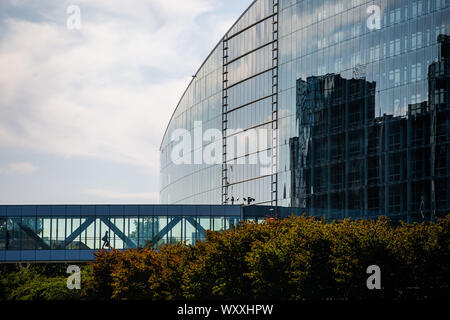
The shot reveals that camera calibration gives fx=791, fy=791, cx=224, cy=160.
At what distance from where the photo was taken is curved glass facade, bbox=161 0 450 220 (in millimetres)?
82188

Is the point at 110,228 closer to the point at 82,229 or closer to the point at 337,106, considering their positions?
the point at 82,229

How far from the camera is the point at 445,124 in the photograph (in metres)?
80.4

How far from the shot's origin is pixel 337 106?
93.6 metres

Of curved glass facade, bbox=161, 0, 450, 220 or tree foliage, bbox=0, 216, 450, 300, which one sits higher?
curved glass facade, bbox=161, 0, 450, 220

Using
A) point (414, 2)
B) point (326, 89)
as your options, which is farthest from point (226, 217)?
point (414, 2)

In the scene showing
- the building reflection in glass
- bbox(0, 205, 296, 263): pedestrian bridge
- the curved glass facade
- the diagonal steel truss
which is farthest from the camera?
the diagonal steel truss

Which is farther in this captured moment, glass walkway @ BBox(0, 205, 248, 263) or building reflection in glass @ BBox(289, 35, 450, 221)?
glass walkway @ BBox(0, 205, 248, 263)

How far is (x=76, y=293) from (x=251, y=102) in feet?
129

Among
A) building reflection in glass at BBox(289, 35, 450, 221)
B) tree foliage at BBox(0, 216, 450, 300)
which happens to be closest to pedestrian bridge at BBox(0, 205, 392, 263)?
building reflection in glass at BBox(289, 35, 450, 221)

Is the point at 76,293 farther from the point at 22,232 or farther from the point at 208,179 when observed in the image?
the point at 208,179

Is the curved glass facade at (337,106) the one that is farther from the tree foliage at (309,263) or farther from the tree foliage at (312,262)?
the tree foliage at (309,263)

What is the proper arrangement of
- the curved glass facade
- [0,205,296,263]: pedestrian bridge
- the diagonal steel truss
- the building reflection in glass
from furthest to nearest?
the diagonal steel truss → [0,205,296,263]: pedestrian bridge → the curved glass facade → the building reflection in glass

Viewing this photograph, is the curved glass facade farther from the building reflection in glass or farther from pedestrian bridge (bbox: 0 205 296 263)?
pedestrian bridge (bbox: 0 205 296 263)

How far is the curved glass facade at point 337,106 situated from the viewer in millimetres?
82188
